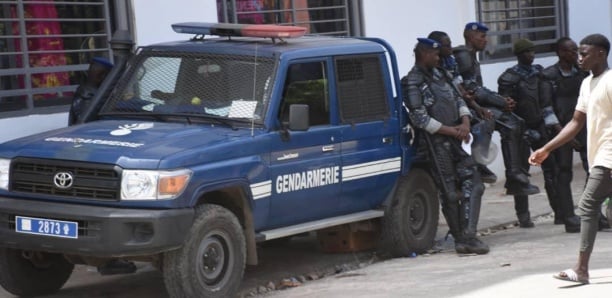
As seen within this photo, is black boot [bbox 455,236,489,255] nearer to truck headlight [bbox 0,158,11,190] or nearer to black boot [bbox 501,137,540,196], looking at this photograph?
black boot [bbox 501,137,540,196]

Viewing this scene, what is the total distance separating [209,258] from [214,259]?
0.15ft

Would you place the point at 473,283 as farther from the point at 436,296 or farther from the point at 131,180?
the point at 131,180

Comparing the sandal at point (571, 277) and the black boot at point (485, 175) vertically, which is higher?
the black boot at point (485, 175)

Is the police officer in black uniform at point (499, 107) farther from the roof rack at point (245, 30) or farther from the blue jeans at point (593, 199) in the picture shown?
the blue jeans at point (593, 199)

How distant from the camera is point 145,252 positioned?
736cm

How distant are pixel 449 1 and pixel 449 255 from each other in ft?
17.6

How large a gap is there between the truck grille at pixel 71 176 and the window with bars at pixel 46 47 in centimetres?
222

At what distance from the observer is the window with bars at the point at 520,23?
15.6 m

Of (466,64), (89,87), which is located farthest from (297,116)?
(466,64)

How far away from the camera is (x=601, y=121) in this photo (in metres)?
7.99

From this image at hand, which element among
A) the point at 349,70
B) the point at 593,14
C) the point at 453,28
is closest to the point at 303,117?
the point at 349,70

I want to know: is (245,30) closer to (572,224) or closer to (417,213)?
(417,213)

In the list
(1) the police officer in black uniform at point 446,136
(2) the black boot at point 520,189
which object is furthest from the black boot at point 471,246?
(2) the black boot at point 520,189

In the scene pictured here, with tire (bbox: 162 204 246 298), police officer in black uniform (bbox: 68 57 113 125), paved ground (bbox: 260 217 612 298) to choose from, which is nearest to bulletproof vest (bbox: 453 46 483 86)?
paved ground (bbox: 260 217 612 298)
